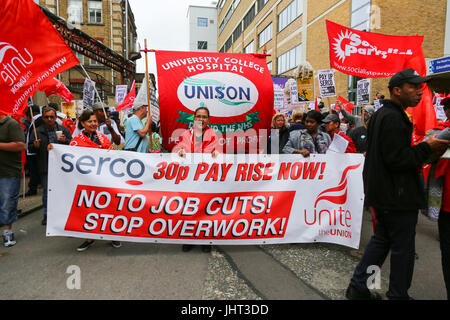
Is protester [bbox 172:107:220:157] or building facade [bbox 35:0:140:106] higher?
building facade [bbox 35:0:140:106]

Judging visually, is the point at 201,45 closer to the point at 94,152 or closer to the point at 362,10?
the point at 362,10

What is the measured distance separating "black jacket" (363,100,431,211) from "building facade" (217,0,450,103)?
16.0 m

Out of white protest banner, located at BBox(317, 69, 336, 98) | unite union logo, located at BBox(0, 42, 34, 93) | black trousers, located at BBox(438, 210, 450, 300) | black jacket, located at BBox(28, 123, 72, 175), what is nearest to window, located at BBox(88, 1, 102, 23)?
black jacket, located at BBox(28, 123, 72, 175)

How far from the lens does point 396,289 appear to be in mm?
2307

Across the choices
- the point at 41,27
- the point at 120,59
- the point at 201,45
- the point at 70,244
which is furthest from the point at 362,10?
the point at 201,45

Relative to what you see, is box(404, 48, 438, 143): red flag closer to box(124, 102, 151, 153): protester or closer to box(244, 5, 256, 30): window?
box(124, 102, 151, 153): protester

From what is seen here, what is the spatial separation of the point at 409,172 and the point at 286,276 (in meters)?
1.56

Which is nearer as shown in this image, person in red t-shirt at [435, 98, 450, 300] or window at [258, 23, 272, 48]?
person in red t-shirt at [435, 98, 450, 300]

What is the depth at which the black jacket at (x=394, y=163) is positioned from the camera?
87.1 inches

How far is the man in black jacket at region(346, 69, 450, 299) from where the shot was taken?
222 cm

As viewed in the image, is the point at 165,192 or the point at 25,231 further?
the point at 25,231
